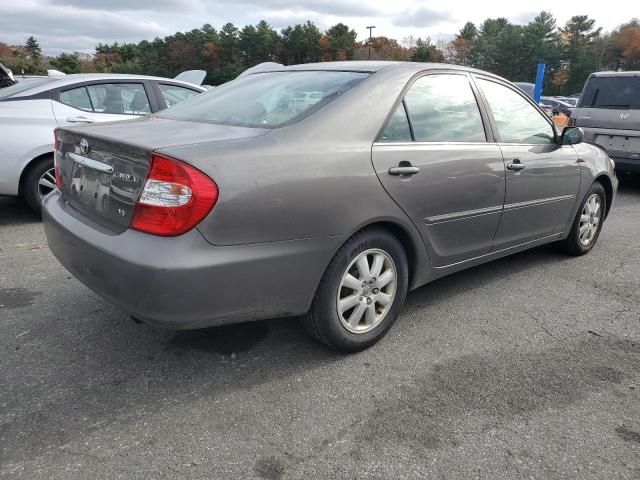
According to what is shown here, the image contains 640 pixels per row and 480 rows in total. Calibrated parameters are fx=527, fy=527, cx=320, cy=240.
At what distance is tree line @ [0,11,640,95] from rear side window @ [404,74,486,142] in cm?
5885

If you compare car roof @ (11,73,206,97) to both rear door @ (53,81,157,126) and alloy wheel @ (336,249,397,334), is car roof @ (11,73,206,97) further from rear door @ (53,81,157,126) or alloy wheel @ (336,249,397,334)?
alloy wheel @ (336,249,397,334)

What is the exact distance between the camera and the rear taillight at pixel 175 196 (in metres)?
2.14

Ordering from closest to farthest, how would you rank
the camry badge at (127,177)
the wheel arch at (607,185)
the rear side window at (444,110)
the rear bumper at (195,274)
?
the rear bumper at (195,274) < the camry badge at (127,177) < the rear side window at (444,110) < the wheel arch at (607,185)

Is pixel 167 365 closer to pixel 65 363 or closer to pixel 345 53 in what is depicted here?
pixel 65 363

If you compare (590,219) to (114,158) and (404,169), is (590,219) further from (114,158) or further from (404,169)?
(114,158)

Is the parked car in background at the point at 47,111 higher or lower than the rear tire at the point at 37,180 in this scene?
higher

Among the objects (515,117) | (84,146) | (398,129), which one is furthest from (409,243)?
(84,146)

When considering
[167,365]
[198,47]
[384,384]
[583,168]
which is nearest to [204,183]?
[167,365]

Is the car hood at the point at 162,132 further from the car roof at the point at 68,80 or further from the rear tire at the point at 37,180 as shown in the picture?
the car roof at the point at 68,80

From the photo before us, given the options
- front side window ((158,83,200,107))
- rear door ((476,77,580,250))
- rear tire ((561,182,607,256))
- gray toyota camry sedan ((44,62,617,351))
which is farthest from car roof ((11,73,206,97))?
rear tire ((561,182,607,256))

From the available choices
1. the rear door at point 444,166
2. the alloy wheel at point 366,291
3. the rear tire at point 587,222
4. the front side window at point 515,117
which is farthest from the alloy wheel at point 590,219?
the alloy wheel at point 366,291

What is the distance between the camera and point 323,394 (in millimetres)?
2510

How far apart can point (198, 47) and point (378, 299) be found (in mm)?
94283

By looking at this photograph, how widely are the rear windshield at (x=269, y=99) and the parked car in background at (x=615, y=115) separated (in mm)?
6411
